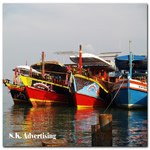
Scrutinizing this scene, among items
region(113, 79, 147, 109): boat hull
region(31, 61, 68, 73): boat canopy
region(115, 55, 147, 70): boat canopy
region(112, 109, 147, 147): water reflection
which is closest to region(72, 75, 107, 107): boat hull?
region(115, 55, 147, 70): boat canopy

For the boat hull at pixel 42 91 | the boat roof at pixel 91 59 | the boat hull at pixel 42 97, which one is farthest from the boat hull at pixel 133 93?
the boat hull at pixel 42 97

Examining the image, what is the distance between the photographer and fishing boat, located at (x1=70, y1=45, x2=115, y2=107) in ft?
70.8

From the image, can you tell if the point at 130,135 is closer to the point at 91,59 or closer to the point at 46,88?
the point at 91,59

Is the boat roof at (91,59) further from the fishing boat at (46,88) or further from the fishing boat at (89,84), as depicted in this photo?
the fishing boat at (46,88)

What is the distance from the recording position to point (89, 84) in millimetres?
22078

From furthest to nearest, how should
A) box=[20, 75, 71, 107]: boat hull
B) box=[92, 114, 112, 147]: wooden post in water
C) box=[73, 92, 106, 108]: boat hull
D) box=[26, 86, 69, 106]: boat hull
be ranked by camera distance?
box=[26, 86, 69, 106]: boat hull
box=[20, 75, 71, 107]: boat hull
box=[73, 92, 106, 108]: boat hull
box=[92, 114, 112, 147]: wooden post in water

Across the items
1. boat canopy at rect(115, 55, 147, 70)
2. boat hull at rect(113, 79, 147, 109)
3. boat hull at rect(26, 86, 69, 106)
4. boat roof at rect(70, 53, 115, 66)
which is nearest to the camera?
boat hull at rect(113, 79, 147, 109)

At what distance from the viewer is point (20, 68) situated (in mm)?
27188

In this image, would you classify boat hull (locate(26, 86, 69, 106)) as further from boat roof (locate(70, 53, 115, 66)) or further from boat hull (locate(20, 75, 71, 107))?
boat roof (locate(70, 53, 115, 66))

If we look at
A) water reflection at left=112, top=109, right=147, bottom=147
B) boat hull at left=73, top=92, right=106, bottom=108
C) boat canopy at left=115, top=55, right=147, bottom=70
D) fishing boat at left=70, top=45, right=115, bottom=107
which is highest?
boat canopy at left=115, top=55, right=147, bottom=70

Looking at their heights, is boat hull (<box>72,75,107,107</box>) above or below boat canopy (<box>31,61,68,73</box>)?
below

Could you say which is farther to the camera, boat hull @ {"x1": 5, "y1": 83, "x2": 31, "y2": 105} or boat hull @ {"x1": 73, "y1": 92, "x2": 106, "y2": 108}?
boat hull @ {"x1": 5, "y1": 83, "x2": 31, "y2": 105}

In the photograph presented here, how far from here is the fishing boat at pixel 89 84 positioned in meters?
21.6

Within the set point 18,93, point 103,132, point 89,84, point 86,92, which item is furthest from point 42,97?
point 103,132
